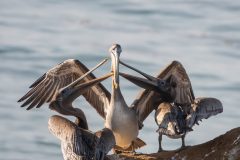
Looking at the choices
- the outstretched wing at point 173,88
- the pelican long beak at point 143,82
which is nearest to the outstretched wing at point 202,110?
the pelican long beak at point 143,82

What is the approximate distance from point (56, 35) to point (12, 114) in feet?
18.2

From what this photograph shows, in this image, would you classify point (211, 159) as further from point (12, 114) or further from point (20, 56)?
point (20, 56)

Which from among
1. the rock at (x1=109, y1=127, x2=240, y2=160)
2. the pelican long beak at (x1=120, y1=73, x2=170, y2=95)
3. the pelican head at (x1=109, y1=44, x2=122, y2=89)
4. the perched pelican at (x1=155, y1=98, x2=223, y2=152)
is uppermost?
the pelican head at (x1=109, y1=44, x2=122, y2=89)

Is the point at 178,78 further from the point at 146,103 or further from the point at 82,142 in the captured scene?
the point at 82,142

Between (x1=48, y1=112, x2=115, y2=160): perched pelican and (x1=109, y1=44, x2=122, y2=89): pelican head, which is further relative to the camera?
(x1=109, y1=44, x2=122, y2=89): pelican head

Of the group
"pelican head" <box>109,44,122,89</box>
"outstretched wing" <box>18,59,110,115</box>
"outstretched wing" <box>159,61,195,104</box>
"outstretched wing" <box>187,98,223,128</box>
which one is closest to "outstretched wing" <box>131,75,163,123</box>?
"outstretched wing" <box>159,61,195,104</box>

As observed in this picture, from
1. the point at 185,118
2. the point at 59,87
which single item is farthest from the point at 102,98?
the point at 185,118

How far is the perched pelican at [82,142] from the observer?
1267 cm

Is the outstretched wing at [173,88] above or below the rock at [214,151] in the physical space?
above

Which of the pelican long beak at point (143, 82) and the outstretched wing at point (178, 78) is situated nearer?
the pelican long beak at point (143, 82)

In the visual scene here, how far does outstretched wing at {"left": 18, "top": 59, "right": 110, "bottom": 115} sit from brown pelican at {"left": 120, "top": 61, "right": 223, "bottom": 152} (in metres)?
0.79

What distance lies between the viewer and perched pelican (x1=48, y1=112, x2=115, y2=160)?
1267 cm

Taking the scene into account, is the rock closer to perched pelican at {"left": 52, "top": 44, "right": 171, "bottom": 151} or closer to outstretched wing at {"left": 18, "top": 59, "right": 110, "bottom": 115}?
perched pelican at {"left": 52, "top": 44, "right": 171, "bottom": 151}

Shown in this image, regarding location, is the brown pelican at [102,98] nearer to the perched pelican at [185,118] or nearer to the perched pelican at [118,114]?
the perched pelican at [118,114]
